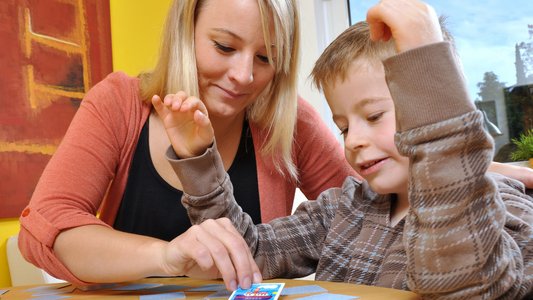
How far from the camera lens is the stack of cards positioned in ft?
2.32

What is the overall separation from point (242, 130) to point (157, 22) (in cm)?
173

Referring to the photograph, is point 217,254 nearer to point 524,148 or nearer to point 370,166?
point 370,166

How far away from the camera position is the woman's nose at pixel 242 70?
1239 millimetres

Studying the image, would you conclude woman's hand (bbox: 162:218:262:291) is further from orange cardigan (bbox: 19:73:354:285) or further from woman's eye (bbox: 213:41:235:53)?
woman's eye (bbox: 213:41:235:53)

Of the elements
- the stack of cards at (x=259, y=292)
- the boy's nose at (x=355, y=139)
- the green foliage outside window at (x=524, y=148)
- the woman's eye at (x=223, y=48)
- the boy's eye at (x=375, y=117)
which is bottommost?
the stack of cards at (x=259, y=292)

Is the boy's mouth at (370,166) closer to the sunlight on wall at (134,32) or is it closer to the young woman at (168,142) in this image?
the young woman at (168,142)

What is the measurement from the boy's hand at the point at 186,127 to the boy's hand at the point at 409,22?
396 mm

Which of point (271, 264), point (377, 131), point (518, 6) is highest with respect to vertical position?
point (518, 6)

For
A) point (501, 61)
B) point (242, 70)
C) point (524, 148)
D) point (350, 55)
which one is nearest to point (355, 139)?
point (350, 55)

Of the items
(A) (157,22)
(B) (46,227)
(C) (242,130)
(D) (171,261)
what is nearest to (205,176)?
(D) (171,261)

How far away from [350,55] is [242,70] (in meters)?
0.31

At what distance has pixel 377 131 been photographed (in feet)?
2.95

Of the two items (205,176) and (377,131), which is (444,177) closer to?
(377,131)

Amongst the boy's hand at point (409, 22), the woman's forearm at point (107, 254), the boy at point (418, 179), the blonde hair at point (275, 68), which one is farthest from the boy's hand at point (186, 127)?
the boy's hand at point (409, 22)
